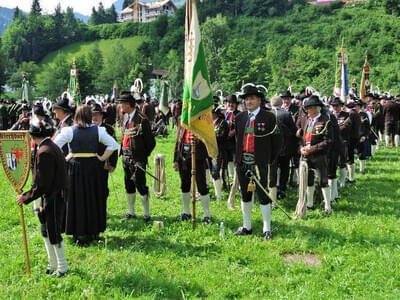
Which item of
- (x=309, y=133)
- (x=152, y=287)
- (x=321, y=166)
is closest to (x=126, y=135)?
(x=152, y=287)

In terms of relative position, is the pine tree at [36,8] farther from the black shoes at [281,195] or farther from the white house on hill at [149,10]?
the black shoes at [281,195]

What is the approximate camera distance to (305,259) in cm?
605

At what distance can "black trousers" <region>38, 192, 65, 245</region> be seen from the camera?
509cm

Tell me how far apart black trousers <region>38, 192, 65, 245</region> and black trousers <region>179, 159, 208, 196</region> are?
2.83 m

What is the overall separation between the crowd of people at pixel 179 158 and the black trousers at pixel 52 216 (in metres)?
0.01

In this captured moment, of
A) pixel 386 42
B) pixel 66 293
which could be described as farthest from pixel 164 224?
pixel 386 42

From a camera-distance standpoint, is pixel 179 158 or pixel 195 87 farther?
pixel 179 158

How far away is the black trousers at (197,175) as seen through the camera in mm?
7461

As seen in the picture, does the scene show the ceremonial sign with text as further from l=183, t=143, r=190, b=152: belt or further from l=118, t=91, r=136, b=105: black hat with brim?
l=183, t=143, r=190, b=152: belt

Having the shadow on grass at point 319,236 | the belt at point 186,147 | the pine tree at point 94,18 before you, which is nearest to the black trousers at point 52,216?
the belt at point 186,147

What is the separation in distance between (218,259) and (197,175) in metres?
1.91

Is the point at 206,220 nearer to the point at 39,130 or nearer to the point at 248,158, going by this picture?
the point at 248,158

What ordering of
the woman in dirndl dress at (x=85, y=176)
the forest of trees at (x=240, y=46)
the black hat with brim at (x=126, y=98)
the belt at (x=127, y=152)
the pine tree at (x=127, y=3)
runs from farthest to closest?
the pine tree at (x=127, y=3) → the forest of trees at (x=240, y=46) → the belt at (x=127, y=152) → the black hat with brim at (x=126, y=98) → the woman in dirndl dress at (x=85, y=176)

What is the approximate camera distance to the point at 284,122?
357 inches
